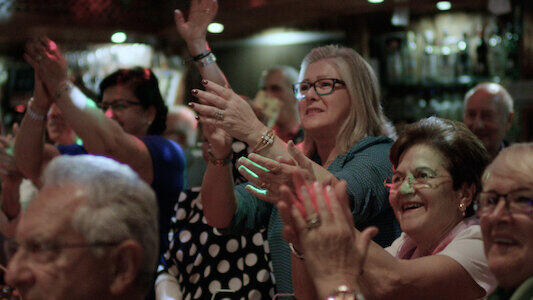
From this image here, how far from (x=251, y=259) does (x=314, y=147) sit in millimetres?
473

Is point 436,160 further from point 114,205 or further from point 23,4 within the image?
point 23,4

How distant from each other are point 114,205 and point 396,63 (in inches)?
151

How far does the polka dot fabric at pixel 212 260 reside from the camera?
6.93 feet

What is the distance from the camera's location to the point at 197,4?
2.15 metres

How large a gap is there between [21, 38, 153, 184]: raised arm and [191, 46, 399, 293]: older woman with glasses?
510 millimetres

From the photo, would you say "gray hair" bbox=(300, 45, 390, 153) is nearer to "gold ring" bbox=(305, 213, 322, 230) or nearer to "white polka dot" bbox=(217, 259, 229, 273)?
"white polka dot" bbox=(217, 259, 229, 273)

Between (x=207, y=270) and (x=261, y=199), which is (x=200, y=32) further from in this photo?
(x=207, y=270)

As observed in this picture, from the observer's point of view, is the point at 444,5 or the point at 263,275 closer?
the point at 263,275

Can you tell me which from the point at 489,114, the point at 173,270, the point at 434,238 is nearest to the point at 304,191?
the point at 434,238

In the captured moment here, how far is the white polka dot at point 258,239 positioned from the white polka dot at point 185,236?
0.26 meters

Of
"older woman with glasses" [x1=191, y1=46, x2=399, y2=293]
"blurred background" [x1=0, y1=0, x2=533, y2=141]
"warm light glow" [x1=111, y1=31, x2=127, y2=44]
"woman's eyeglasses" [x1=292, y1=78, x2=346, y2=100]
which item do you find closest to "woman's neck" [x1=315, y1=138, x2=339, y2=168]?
"older woman with glasses" [x1=191, y1=46, x2=399, y2=293]

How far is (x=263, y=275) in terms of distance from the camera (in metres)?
2.11

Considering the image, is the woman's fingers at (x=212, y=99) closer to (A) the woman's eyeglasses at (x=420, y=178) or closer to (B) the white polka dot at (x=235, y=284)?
(A) the woman's eyeglasses at (x=420, y=178)

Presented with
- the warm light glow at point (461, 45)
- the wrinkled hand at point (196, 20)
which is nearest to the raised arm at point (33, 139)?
the wrinkled hand at point (196, 20)
